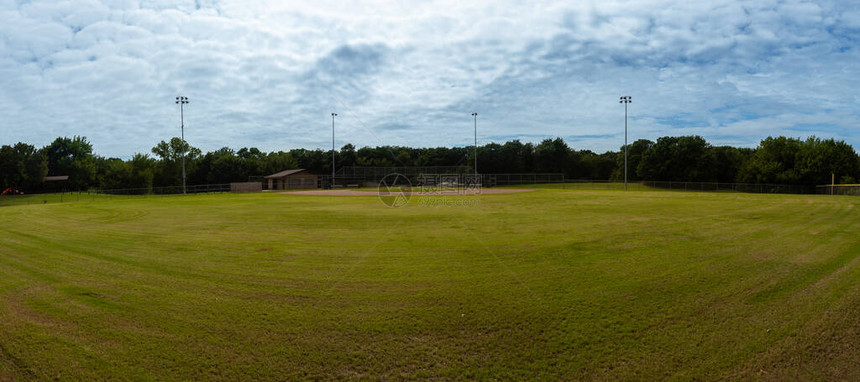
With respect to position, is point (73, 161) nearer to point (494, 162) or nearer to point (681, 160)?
point (494, 162)

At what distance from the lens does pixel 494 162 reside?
285ft

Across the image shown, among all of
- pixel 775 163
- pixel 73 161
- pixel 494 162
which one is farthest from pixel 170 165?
pixel 775 163

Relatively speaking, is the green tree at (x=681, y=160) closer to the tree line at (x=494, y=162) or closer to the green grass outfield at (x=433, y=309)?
the tree line at (x=494, y=162)

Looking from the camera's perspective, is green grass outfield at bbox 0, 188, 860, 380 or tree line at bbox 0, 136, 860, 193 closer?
green grass outfield at bbox 0, 188, 860, 380

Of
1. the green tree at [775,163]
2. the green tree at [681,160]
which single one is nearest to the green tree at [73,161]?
the green tree at [681,160]

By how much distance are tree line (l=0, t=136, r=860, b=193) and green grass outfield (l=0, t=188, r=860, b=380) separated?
52.3 m

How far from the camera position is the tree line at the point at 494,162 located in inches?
2143

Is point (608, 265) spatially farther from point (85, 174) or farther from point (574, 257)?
point (85, 174)

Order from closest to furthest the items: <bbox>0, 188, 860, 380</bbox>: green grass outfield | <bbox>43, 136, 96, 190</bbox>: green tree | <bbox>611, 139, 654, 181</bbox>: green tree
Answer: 1. <bbox>0, 188, 860, 380</bbox>: green grass outfield
2. <bbox>43, 136, 96, 190</bbox>: green tree
3. <bbox>611, 139, 654, 181</bbox>: green tree

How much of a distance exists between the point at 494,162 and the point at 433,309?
3265 inches

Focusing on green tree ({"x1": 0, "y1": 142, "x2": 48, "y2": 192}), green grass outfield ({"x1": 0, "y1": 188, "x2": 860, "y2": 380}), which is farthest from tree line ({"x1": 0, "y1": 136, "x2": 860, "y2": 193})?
green grass outfield ({"x1": 0, "y1": 188, "x2": 860, "y2": 380})

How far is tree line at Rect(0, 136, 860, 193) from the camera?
2143 inches

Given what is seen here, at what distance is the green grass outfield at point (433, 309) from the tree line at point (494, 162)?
52.3 metres

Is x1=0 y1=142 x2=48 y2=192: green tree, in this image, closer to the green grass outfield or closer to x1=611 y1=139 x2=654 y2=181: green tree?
the green grass outfield
